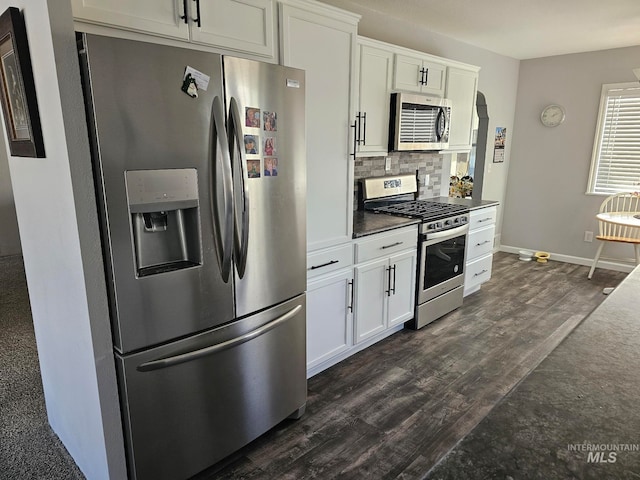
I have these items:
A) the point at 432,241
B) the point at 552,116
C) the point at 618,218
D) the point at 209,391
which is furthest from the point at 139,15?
the point at 552,116

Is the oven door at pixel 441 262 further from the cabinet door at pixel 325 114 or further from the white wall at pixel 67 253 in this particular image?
the white wall at pixel 67 253

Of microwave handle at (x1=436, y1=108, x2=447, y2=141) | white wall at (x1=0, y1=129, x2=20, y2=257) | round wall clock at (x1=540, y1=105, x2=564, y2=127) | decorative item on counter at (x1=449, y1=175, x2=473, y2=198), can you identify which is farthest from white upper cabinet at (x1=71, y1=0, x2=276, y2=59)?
white wall at (x1=0, y1=129, x2=20, y2=257)

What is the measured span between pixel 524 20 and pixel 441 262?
86.2 inches

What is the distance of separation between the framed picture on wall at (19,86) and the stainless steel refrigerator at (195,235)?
281 mm

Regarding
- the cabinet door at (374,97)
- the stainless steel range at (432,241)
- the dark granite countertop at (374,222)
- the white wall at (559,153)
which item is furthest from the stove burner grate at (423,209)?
the white wall at (559,153)

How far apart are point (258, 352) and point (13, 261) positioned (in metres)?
4.78

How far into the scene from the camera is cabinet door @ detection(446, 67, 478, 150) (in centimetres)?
377

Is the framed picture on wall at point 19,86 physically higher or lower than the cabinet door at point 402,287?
higher

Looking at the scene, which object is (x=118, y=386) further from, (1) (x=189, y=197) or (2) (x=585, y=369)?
(2) (x=585, y=369)

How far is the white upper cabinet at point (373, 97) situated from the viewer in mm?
2932

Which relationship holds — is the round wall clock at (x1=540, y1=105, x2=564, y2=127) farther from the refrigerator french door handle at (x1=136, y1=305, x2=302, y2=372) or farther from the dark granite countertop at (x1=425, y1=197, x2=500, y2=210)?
the refrigerator french door handle at (x1=136, y1=305, x2=302, y2=372)

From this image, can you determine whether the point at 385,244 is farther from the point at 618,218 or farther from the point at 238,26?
the point at 618,218

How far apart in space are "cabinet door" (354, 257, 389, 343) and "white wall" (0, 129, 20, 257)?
192 inches

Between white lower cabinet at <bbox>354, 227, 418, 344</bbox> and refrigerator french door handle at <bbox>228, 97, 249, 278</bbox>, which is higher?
refrigerator french door handle at <bbox>228, 97, 249, 278</bbox>
